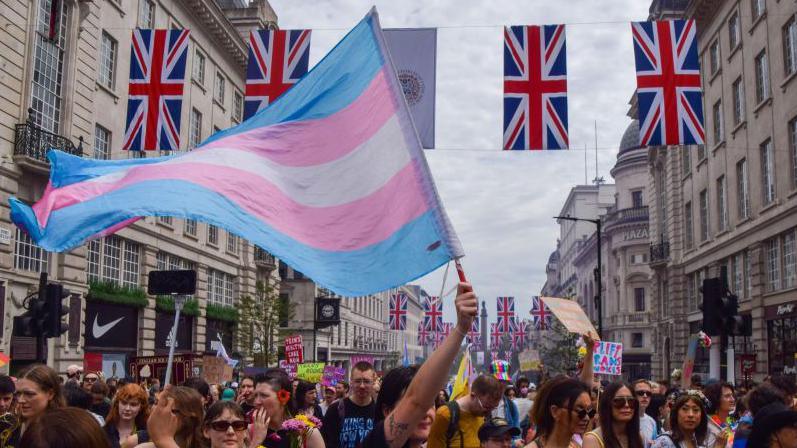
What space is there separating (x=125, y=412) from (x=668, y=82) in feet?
43.8

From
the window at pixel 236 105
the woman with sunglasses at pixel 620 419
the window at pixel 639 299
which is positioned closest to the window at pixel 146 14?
the window at pixel 236 105

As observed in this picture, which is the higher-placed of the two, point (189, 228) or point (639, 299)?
point (189, 228)

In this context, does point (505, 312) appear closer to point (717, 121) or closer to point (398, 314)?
point (398, 314)

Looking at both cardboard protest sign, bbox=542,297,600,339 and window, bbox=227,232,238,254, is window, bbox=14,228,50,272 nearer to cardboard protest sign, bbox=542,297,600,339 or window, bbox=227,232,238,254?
cardboard protest sign, bbox=542,297,600,339

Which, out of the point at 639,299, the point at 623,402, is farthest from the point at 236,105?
the point at 639,299

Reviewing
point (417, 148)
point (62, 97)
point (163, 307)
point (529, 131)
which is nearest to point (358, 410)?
point (417, 148)

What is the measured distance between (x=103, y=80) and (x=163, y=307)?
9.04 m

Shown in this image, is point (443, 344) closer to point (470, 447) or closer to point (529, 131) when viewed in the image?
point (470, 447)

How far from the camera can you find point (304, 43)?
18.0 m

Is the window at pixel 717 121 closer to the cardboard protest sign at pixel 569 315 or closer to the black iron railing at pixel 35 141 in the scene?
the black iron railing at pixel 35 141

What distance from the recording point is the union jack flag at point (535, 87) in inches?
674

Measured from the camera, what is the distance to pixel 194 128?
36625mm

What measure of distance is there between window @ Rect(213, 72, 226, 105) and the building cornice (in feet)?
4.05

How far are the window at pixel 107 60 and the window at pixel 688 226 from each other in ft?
88.2
